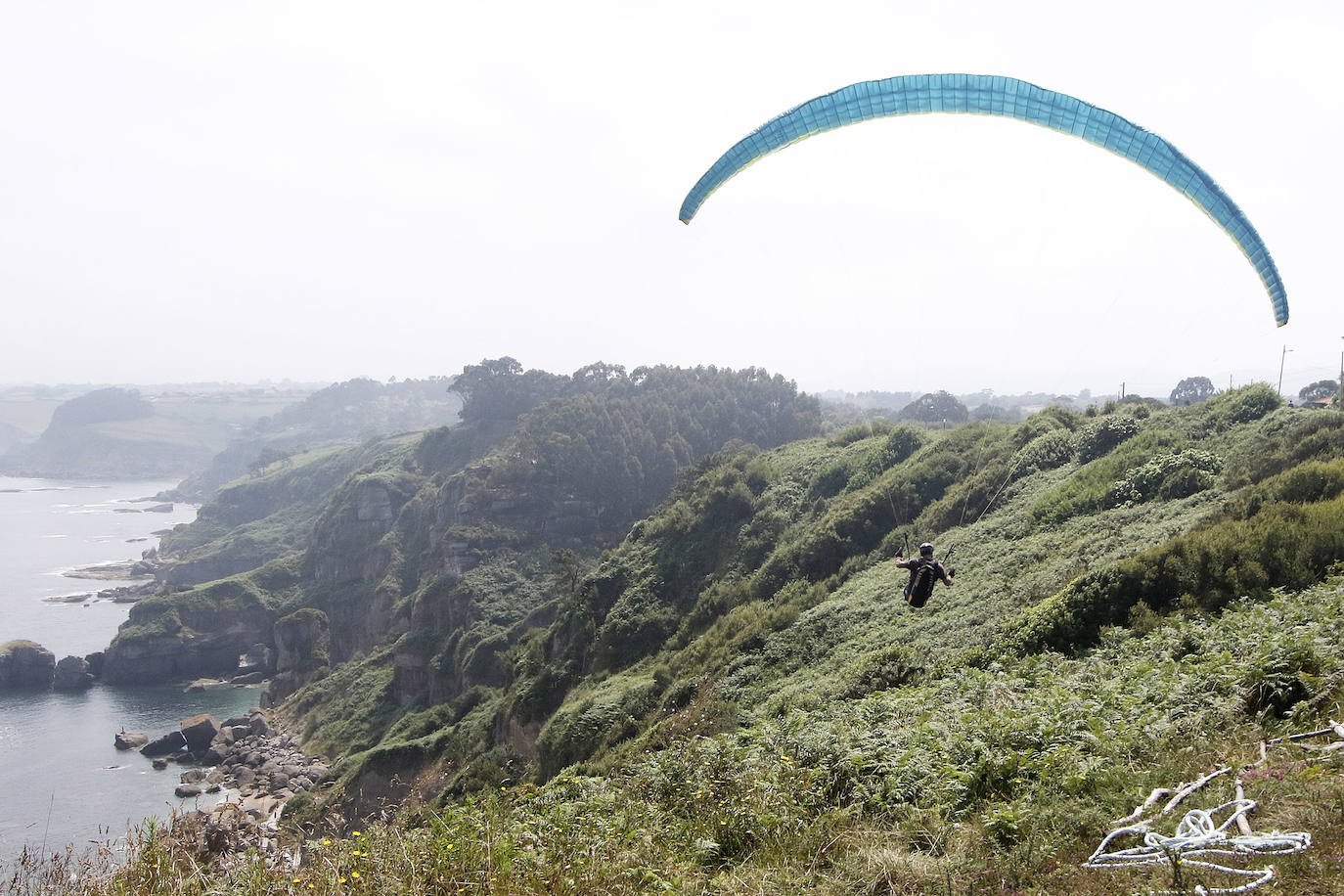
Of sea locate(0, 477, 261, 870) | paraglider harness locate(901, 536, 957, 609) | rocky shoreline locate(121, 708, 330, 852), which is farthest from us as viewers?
rocky shoreline locate(121, 708, 330, 852)

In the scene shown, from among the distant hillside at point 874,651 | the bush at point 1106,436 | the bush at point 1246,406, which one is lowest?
the distant hillside at point 874,651

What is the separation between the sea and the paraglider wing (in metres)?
12.1

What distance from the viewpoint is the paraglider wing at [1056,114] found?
11.0 m

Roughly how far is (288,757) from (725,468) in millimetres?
32061

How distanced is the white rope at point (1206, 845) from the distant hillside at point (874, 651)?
0.54 feet

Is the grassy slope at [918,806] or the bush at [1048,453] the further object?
the bush at [1048,453]

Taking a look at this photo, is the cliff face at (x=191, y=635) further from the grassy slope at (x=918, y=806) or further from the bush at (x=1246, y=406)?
the bush at (x=1246, y=406)

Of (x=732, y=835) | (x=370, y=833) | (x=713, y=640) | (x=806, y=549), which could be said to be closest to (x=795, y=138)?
(x=732, y=835)

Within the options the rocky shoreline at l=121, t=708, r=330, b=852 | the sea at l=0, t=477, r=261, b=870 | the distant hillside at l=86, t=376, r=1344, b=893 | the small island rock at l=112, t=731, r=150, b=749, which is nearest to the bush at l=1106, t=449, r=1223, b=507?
the distant hillside at l=86, t=376, r=1344, b=893

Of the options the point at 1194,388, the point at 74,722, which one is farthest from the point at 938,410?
the point at 74,722

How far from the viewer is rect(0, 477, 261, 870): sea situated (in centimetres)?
3912

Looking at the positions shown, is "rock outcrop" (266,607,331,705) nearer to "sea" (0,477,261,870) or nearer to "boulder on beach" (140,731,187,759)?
"sea" (0,477,261,870)

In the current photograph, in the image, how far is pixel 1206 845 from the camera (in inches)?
175

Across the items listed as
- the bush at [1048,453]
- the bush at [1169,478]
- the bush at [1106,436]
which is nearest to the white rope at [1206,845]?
the bush at [1169,478]
